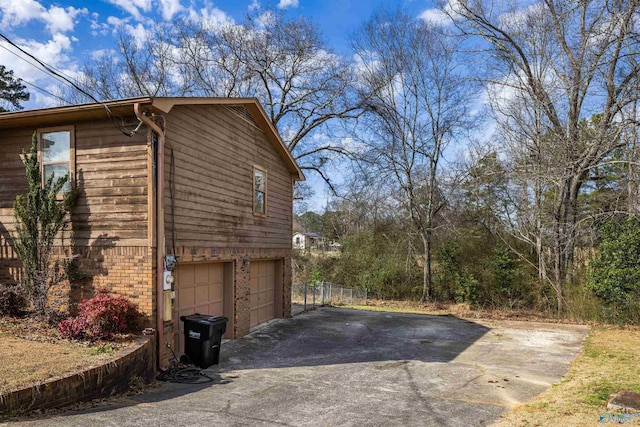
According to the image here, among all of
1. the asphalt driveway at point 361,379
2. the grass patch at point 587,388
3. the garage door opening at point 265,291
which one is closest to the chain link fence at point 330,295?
the garage door opening at point 265,291

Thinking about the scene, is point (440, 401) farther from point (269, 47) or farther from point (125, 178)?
point (269, 47)

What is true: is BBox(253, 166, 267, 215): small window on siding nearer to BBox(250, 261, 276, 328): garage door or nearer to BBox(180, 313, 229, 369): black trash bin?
BBox(250, 261, 276, 328): garage door

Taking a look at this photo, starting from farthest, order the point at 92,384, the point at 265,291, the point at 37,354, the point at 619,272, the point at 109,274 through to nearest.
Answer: the point at 619,272
the point at 265,291
the point at 109,274
the point at 37,354
the point at 92,384

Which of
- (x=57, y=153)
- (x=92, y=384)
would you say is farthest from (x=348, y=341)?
(x=57, y=153)

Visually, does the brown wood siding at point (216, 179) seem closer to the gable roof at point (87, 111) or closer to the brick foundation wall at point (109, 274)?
the gable roof at point (87, 111)

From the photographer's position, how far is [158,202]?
7840 millimetres

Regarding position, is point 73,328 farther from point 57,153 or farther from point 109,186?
point 57,153

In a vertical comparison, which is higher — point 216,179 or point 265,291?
point 216,179

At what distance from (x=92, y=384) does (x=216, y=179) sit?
5104 millimetres

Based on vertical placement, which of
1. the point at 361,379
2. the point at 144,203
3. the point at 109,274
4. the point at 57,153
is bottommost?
the point at 361,379

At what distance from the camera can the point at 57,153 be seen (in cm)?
848

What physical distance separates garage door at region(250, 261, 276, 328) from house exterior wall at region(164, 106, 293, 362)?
0.41 m

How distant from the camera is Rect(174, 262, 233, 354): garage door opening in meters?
9.00

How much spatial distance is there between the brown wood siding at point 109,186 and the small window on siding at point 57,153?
15 cm
